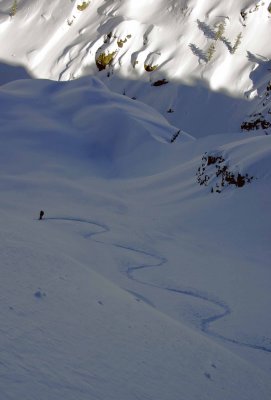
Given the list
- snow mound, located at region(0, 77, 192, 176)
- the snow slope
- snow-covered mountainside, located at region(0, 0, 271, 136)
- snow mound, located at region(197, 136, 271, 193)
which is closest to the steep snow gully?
the snow slope

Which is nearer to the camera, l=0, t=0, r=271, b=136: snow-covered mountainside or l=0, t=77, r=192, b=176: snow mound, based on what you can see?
l=0, t=77, r=192, b=176: snow mound

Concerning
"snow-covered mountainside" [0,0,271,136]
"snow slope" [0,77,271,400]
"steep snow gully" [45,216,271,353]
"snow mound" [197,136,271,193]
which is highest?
"snow-covered mountainside" [0,0,271,136]

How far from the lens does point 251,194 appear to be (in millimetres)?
6812

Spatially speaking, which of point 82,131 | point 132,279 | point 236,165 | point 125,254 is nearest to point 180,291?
point 132,279

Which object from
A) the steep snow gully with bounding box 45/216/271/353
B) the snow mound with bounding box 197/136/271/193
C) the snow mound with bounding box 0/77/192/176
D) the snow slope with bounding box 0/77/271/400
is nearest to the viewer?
the snow slope with bounding box 0/77/271/400

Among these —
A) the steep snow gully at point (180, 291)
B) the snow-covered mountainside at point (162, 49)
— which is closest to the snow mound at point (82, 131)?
the steep snow gully at point (180, 291)

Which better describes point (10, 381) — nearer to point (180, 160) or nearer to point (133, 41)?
point (180, 160)

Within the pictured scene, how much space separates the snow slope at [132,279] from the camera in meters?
1.79

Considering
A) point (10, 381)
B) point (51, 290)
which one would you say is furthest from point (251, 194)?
point (10, 381)

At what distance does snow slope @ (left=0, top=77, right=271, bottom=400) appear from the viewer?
179 centimetres

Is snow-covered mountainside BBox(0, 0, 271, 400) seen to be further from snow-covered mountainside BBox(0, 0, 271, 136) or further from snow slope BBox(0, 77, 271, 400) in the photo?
snow-covered mountainside BBox(0, 0, 271, 136)

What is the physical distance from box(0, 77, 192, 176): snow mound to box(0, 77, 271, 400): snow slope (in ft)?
0.51

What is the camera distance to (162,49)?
40.9 m

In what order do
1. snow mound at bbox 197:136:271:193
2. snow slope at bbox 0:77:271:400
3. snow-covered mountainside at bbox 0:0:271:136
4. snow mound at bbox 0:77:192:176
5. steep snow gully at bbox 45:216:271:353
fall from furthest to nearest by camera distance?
snow-covered mountainside at bbox 0:0:271:136 < snow mound at bbox 0:77:192:176 < snow mound at bbox 197:136:271:193 < steep snow gully at bbox 45:216:271:353 < snow slope at bbox 0:77:271:400
